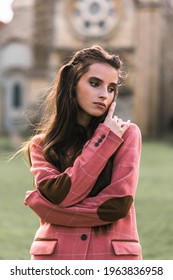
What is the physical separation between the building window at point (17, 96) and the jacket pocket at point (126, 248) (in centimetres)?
1937

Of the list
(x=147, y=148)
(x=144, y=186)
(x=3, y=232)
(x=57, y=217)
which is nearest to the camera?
(x=57, y=217)

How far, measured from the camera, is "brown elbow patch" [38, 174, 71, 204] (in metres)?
1.72

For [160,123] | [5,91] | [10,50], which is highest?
[10,50]

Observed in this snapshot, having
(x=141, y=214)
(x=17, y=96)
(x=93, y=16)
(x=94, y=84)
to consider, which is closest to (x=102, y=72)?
(x=94, y=84)

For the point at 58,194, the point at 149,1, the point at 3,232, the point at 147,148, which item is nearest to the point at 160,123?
the point at 149,1

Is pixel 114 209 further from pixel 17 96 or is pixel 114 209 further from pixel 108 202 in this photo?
pixel 17 96

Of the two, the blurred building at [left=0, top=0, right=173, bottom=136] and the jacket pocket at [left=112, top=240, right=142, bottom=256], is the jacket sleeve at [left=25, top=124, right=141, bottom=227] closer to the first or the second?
the jacket pocket at [left=112, top=240, right=142, bottom=256]

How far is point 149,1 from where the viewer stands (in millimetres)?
20188

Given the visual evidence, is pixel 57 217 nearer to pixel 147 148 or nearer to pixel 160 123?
pixel 147 148

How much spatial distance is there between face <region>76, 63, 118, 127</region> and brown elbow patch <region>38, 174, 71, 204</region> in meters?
0.19

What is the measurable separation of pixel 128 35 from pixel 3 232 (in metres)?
16.3

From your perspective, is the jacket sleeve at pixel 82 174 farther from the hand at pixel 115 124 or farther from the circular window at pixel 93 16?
the circular window at pixel 93 16

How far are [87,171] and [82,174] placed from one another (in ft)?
0.05

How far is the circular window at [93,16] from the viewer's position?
20797 mm
